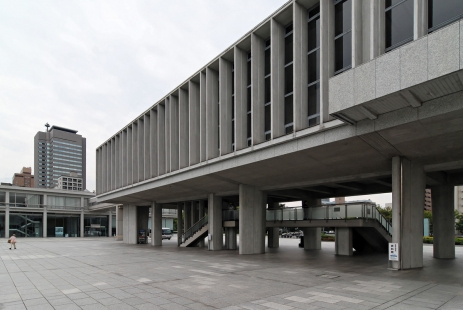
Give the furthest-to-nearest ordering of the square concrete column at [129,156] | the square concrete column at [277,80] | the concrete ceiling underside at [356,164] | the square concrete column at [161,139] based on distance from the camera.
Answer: the square concrete column at [129,156] < the square concrete column at [161,139] < the square concrete column at [277,80] < the concrete ceiling underside at [356,164]

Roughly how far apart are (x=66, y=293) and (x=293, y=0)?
691 inches

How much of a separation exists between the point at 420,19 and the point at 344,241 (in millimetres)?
17873

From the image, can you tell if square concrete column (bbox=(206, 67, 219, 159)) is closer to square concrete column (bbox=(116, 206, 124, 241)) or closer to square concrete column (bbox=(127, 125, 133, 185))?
square concrete column (bbox=(127, 125, 133, 185))

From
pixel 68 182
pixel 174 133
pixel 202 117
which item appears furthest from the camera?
pixel 68 182

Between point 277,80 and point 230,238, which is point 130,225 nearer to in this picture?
point 230,238

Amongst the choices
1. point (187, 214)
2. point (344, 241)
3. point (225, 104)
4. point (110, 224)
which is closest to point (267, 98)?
point (225, 104)

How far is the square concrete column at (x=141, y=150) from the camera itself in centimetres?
3866

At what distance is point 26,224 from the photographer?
68.3 meters

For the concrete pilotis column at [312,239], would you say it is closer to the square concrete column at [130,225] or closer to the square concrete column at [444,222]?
the square concrete column at [444,222]

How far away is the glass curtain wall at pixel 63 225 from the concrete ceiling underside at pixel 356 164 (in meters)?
50.6

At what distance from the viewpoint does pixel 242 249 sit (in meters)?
27.6

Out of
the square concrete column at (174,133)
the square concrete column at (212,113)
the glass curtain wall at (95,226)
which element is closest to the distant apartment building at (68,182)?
the glass curtain wall at (95,226)

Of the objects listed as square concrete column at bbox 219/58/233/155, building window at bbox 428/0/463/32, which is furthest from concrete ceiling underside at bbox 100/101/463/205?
building window at bbox 428/0/463/32

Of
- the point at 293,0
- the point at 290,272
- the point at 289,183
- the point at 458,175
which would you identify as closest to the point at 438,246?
the point at 458,175
